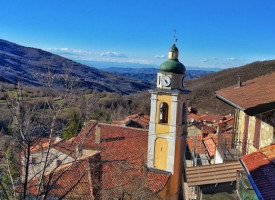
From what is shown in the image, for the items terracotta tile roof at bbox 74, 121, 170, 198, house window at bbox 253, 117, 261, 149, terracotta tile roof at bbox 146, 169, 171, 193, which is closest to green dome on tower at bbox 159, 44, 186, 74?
terracotta tile roof at bbox 74, 121, 170, 198

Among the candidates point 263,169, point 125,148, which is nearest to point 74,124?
point 125,148

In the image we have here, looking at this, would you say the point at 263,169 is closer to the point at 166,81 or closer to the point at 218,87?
the point at 166,81

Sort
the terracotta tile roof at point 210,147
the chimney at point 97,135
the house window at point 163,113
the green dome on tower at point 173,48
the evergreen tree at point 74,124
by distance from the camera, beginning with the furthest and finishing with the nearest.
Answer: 1. the chimney at point 97,135
2. the house window at point 163,113
3. the green dome on tower at point 173,48
4. the terracotta tile roof at point 210,147
5. the evergreen tree at point 74,124

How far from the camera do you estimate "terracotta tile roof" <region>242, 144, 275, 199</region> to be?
19.6ft

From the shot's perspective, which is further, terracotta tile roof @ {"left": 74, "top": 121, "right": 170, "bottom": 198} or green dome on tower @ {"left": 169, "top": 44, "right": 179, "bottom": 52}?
green dome on tower @ {"left": 169, "top": 44, "right": 179, "bottom": 52}

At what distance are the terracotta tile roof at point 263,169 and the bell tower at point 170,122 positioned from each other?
13.2m

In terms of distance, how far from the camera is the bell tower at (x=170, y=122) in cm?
2148

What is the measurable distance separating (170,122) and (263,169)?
586 inches

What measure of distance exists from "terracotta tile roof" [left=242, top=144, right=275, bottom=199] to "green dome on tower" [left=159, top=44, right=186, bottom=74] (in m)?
13.3

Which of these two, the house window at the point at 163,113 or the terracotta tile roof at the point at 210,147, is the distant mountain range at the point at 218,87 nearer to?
the house window at the point at 163,113

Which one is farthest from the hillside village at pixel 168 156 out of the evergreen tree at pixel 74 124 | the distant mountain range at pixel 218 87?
Answer: the distant mountain range at pixel 218 87

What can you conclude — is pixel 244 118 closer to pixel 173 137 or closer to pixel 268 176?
pixel 268 176

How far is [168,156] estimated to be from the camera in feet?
72.1

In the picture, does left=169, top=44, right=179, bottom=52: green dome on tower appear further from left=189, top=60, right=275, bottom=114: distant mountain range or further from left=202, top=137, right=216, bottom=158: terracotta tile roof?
left=189, top=60, right=275, bottom=114: distant mountain range
